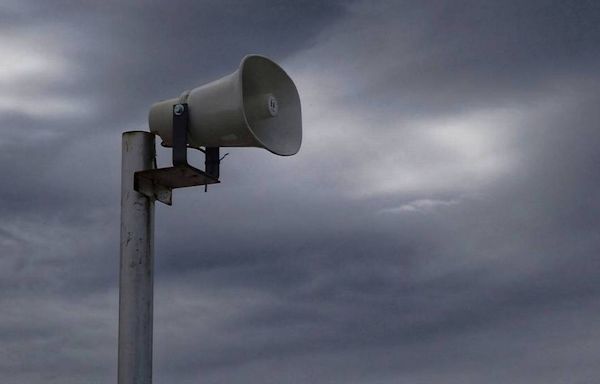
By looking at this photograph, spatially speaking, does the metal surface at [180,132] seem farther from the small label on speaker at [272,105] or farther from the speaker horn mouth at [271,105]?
the small label on speaker at [272,105]

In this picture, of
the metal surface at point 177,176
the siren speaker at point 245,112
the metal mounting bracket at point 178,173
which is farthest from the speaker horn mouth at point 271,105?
the metal surface at point 177,176

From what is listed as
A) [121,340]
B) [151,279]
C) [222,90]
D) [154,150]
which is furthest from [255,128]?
[121,340]

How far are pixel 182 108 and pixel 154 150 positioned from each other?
0.58 meters

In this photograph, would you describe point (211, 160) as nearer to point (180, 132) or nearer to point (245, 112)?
point (180, 132)

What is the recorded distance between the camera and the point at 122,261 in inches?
308

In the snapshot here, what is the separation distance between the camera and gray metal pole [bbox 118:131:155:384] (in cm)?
764

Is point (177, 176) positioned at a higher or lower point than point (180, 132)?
lower

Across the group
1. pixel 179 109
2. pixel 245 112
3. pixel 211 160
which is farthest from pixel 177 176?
pixel 245 112

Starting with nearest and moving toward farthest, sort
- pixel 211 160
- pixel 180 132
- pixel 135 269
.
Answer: pixel 135 269, pixel 180 132, pixel 211 160

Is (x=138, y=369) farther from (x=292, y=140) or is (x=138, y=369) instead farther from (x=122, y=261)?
(x=292, y=140)

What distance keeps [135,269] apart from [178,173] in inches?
36.3

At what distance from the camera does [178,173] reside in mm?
7977

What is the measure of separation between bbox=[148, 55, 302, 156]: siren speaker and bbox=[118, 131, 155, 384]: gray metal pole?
0.31 m

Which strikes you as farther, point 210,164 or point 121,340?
point 210,164
